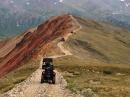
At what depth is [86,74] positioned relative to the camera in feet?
256

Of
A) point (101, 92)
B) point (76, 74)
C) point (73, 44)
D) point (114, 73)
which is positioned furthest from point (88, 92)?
point (73, 44)

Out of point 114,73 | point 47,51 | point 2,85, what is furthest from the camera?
point 47,51

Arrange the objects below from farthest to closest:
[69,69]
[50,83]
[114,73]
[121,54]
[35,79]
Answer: [121,54]
[114,73]
[69,69]
[35,79]
[50,83]

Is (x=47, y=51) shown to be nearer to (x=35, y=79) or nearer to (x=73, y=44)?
(x=73, y=44)

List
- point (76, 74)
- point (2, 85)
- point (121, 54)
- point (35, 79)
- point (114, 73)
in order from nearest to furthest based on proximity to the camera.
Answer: point (35, 79) < point (2, 85) < point (76, 74) < point (114, 73) < point (121, 54)

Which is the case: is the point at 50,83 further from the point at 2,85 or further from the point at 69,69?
the point at 69,69

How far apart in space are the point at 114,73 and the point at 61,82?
31.2 metres

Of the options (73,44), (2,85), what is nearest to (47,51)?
(73,44)

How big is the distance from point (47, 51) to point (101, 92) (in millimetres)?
68640

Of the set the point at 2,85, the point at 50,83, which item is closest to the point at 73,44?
the point at 2,85

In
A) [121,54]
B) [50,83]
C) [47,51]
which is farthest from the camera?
[121,54]

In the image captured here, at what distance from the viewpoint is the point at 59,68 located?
8350 cm

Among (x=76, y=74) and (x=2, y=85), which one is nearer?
(x=2, y=85)

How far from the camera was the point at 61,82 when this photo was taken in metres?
59.2
